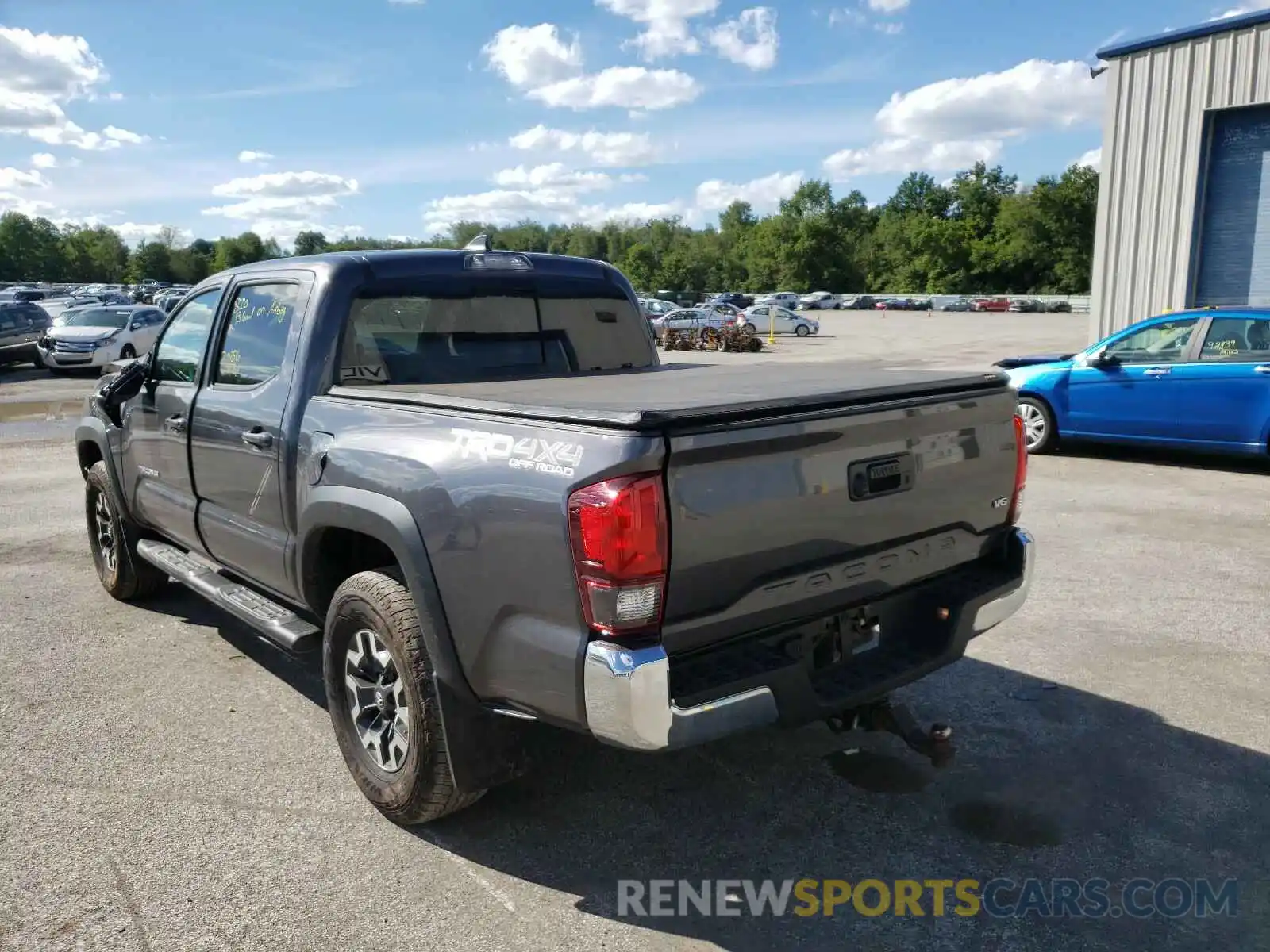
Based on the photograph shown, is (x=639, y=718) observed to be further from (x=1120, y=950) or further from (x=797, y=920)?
(x=1120, y=950)

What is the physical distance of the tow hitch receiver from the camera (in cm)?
333

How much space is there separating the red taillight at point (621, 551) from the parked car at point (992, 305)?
74.2 metres

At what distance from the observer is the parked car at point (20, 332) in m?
23.3

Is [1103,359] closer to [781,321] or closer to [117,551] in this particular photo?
[117,551]

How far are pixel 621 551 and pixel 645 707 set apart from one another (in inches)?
16.0

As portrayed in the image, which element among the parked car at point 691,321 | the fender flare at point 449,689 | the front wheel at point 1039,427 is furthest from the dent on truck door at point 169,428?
the parked car at point 691,321

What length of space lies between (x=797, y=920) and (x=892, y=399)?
1.64 m

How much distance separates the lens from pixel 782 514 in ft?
9.27

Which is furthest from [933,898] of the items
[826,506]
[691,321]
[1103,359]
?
[691,321]

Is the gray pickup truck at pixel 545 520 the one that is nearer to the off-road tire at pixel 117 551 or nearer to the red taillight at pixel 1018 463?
the red taillight at pixel 1018 463

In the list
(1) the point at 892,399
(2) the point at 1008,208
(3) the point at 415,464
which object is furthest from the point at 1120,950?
(2) the point at 1008,208

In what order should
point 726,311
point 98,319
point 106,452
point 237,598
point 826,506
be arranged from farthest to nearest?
point 726,311 → point 98,319 → point 106,452 → point 237,598 → point 826,506

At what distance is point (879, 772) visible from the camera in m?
3.74

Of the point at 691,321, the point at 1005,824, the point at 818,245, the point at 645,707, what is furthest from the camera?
the point at 818,245
